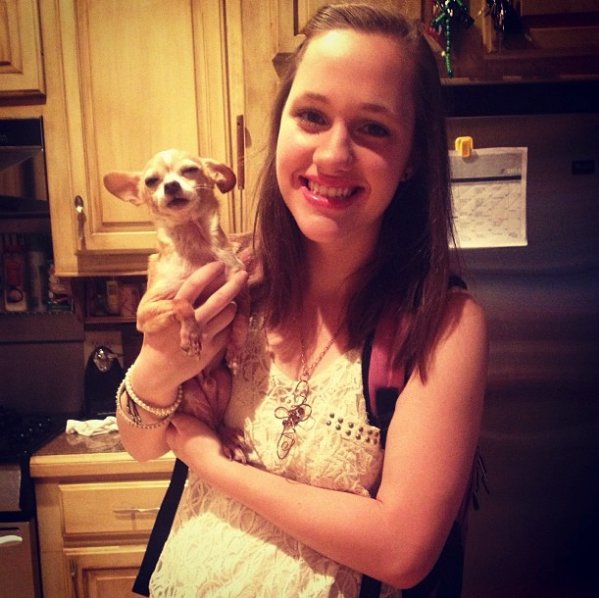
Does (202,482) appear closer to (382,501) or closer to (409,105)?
(382,501)

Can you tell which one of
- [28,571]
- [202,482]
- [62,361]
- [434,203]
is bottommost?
[28,571]

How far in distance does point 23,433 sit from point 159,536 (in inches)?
45.9

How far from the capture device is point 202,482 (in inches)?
32.5

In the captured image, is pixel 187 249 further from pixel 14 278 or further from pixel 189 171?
pixel 14 278

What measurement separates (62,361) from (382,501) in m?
1.87

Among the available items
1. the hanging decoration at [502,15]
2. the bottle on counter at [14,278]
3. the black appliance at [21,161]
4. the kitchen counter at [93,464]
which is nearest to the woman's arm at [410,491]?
the kitchen counter at [93,464]

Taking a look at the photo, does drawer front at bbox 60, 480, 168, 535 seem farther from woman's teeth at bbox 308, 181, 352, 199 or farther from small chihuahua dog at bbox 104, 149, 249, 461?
woman's teeth at bbox 308, 181, 352, 199

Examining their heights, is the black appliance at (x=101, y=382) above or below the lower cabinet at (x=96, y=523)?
above

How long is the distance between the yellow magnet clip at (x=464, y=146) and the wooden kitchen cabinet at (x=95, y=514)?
1251 mm

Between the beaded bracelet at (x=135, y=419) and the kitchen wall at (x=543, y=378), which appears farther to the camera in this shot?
the kitchen wall at (x=543, y=378)

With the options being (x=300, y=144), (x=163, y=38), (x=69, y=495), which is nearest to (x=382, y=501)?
(x=300, y=144)

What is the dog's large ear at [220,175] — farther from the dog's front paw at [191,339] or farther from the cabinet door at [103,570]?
the cabinet door at [103,570]

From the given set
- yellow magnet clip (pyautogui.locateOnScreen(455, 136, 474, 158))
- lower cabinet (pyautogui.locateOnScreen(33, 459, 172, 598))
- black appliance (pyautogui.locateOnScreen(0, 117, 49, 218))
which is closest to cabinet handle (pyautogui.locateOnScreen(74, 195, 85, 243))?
black appliance (pyautogui.locateOnScreen(0, 117, 49, 218))

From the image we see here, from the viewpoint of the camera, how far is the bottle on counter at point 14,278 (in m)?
2.01
